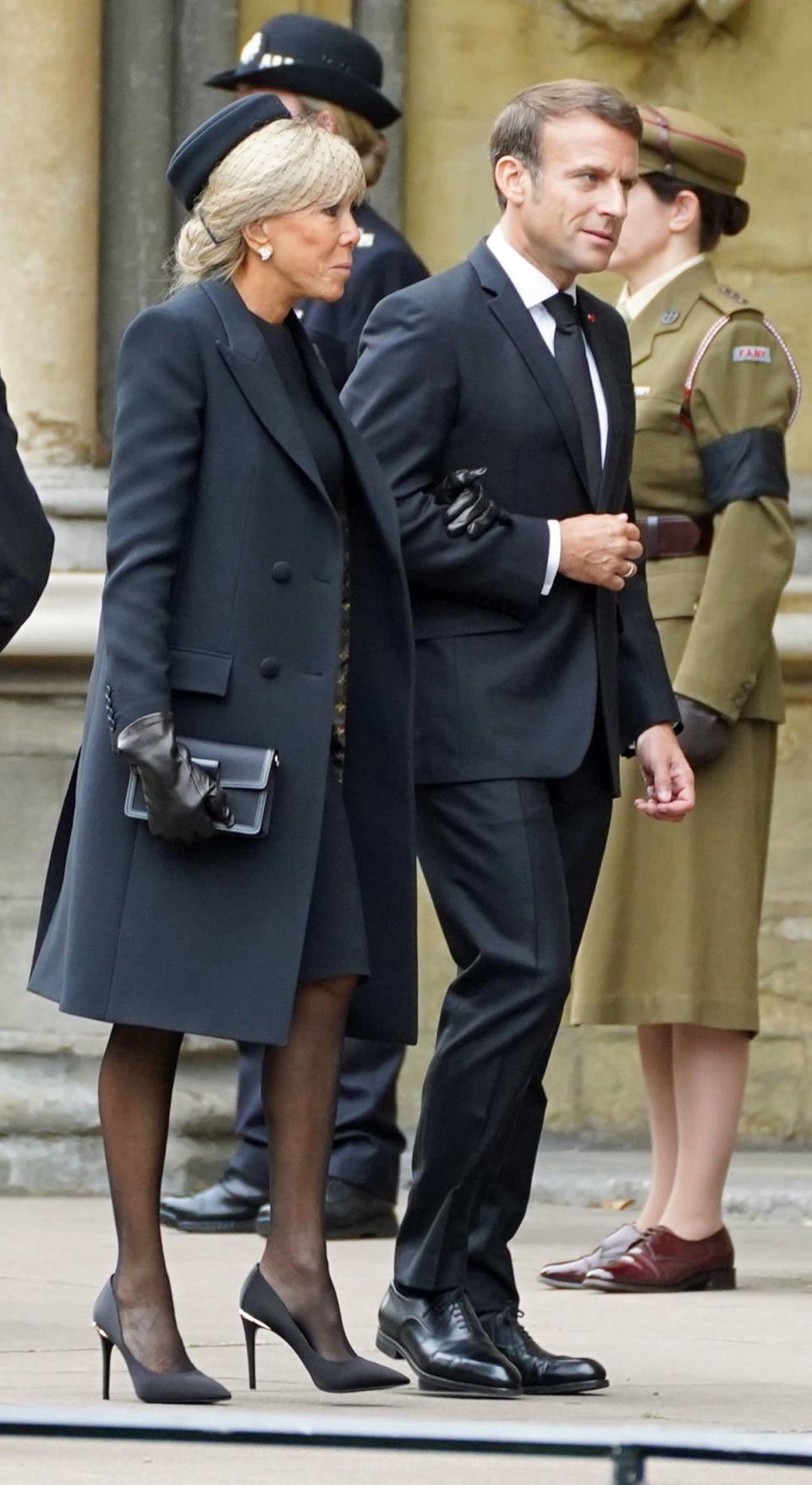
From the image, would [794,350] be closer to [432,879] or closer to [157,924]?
[432,879]

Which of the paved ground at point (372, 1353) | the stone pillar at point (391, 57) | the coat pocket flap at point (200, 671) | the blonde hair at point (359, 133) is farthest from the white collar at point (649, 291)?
the stone pillar at point (391, 57)

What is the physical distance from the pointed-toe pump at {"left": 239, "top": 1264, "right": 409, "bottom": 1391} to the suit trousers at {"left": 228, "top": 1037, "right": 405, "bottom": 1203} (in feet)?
6.37

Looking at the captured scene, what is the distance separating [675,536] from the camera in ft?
17.0

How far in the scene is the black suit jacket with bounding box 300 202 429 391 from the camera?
5695mm

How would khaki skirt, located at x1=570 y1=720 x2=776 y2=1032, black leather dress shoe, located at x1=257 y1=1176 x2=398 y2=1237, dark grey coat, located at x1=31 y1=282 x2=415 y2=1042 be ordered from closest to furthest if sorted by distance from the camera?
dark grey coat, located at x1=31 y1=282 x2=415 y2=1042
khaki skirt, located at x1=570 y1=720 x2=776 y2=1032
black leather dress shoe, located at x1=257 y1=1176 x2=398 y2=1237

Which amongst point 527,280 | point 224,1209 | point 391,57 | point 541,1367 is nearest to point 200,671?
point 527,280

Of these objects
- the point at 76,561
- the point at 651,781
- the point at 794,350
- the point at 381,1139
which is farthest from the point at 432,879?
the point at 794,350

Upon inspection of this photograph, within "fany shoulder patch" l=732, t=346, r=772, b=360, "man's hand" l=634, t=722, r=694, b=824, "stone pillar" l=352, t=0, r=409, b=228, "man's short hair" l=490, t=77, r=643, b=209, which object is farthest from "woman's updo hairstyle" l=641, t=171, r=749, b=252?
"stone pillar" l=352, t=0, r=409, b=228

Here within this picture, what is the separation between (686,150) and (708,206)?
124 millimetres

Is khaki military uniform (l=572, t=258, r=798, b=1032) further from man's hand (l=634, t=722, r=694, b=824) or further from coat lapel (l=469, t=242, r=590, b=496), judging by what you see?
coat lapel (l=469, t=242, r=590, b=496)

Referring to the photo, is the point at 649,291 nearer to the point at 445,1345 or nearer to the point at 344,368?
the point at 344,368

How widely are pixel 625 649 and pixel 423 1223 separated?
837 mm

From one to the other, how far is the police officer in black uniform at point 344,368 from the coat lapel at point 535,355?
1.47 meters

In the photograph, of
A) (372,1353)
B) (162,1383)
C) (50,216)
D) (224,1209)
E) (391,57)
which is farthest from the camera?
(391,57)
